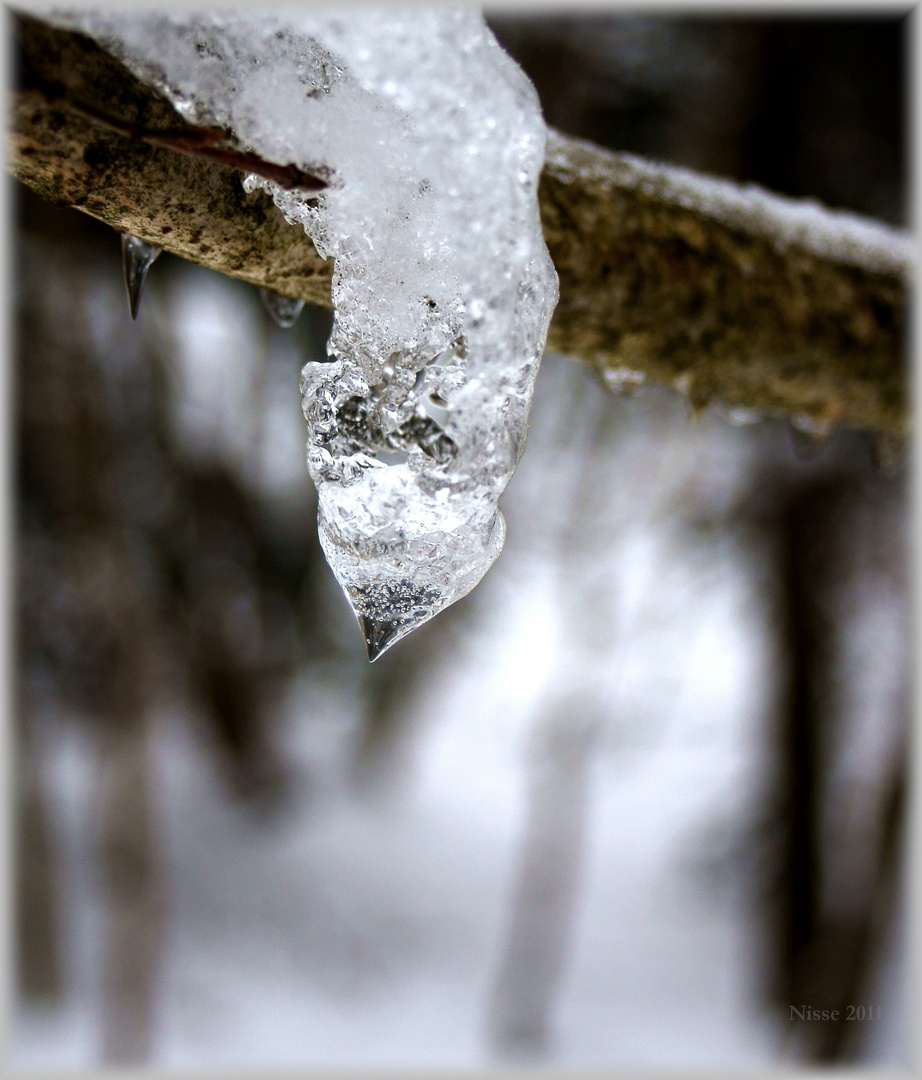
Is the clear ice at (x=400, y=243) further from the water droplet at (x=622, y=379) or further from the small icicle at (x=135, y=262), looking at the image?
the water droplet at (x=622, y=379)

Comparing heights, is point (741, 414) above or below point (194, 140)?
below

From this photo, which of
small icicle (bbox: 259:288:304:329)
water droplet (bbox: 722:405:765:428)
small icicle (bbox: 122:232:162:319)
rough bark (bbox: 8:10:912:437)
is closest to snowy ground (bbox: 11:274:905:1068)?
water droplet (bbox: 722:405:765:428)

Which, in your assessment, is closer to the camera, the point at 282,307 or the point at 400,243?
the point at 400,243

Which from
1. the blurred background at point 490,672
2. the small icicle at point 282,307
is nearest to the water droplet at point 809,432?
the small icicle at point 282,307

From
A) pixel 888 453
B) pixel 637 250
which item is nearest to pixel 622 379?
pixel 637 250

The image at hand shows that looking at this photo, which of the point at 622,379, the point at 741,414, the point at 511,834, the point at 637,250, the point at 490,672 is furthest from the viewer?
the point at 511,834

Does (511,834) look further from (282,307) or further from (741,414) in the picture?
(282,307)

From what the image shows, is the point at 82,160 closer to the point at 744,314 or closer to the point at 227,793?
the point at 744,314
